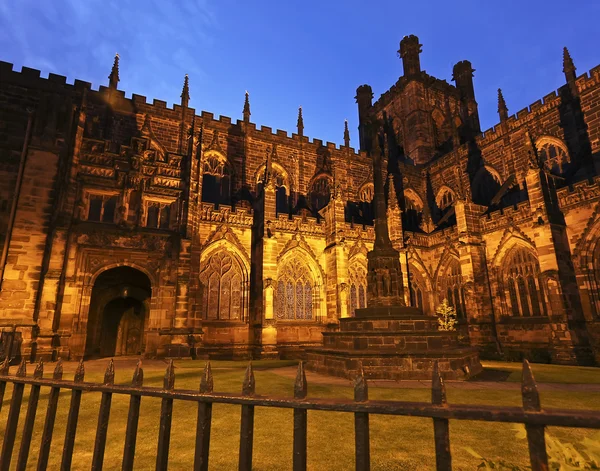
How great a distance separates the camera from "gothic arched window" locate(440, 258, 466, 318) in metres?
22.7

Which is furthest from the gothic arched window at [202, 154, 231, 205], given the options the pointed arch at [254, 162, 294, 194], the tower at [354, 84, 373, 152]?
the tower at [354, 84, 373, 152]

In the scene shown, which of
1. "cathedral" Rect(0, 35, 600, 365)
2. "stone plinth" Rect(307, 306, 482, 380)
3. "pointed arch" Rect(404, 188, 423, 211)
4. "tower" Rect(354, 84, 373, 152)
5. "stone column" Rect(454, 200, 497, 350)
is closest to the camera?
"stone plinth" Rect(307, 306, 482, 380)

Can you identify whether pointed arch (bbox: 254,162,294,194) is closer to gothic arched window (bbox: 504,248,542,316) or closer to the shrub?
gothic arched window (bbox: 504,248,542,316)

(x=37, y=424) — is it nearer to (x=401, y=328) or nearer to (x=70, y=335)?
(x=401, y=328)

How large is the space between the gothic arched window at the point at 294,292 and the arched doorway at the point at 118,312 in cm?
713

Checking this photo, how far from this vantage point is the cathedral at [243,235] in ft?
49.8

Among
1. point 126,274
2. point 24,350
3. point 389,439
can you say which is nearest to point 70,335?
point 24,350

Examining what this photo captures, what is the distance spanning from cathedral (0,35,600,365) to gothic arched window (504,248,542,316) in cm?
7

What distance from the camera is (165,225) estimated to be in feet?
57.7

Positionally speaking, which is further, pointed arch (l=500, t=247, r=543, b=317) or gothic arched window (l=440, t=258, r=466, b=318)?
gothic arched window (l=440, t=258, r=466, b=318)

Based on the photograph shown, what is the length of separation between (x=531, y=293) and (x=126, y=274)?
2147 centimetres

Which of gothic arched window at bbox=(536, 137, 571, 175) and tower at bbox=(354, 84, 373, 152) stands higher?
tower at bbox=(354, 84, 373, 152)

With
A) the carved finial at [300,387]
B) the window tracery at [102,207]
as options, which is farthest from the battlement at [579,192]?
the window tracery at [102,207]

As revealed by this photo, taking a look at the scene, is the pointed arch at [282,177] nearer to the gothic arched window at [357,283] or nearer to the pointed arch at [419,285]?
the gothic arched window at [357,283]
